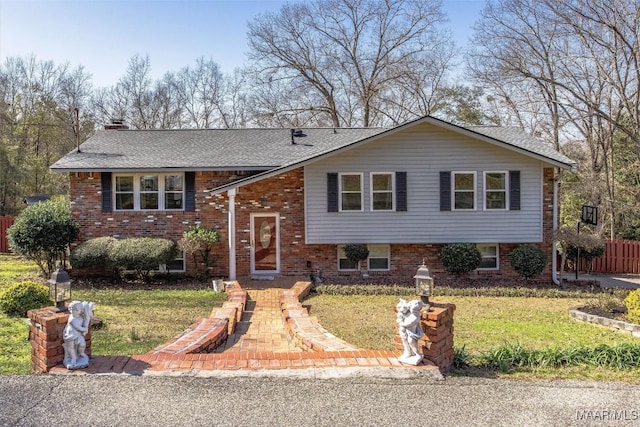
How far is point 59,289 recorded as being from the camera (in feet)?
15.9

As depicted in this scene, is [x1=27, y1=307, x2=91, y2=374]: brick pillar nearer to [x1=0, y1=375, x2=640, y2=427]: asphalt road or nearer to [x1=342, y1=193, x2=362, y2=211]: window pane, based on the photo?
[x1=0, y1=375, x2=640, y2=427]: asphalt road

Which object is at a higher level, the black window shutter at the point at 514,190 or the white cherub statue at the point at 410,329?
the black window shutter at the point at 514,190

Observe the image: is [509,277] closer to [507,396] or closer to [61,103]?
[507,396]

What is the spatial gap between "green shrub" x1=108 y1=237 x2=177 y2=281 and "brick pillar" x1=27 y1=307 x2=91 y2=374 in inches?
317

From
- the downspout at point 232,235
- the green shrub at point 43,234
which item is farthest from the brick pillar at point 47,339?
the green shrub at point 43,234

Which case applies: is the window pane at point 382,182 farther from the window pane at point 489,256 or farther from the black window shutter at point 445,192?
the window pane at point 489,256

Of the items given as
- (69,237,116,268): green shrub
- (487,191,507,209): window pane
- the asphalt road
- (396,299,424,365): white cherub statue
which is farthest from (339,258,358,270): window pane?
the asphalt road

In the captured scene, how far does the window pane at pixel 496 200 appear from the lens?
13.9 meters

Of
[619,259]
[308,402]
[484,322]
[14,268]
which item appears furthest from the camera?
[619,259]

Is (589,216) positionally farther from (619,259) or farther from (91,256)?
(91,256)

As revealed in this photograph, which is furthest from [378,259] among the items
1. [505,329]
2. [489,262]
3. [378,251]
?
[505,329]

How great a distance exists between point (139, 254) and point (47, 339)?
27.5 feet

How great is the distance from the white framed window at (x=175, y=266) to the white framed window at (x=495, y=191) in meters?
9.71

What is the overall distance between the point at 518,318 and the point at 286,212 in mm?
7475
